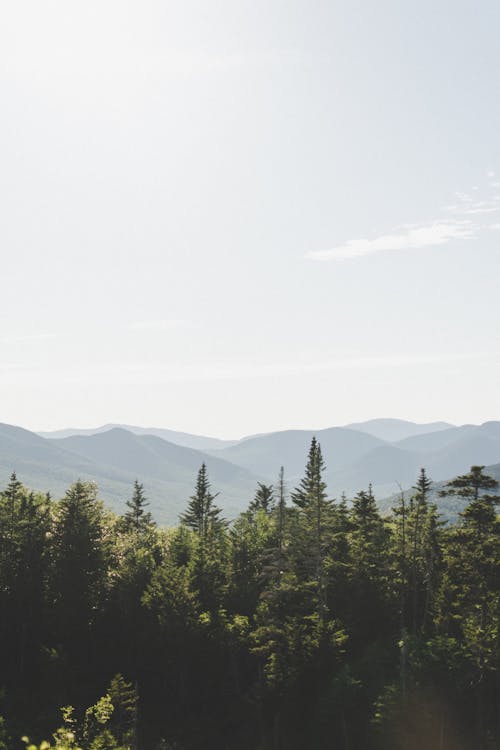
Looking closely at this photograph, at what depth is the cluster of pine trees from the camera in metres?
43.2

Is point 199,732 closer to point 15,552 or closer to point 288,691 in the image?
point 288,691

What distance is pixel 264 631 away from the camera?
50594 millimetres

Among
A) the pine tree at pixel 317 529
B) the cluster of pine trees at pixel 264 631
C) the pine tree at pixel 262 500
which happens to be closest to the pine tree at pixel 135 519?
the cluster of pine trees at pixel 264 631

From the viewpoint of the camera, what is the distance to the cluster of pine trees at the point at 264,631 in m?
43.2

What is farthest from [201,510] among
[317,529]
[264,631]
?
[264,631]

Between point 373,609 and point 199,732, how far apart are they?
21.5 m

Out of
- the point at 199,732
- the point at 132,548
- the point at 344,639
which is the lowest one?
the point at 199,732

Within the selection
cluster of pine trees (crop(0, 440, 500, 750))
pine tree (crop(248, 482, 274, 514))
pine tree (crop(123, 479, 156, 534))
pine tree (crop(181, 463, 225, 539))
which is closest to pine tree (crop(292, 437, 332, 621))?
cluster of pine trees (crop(0, 440, 500, 750))

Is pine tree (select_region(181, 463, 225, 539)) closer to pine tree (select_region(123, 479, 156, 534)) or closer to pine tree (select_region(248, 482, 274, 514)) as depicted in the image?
pine tree (select_region(123, 479, 156, 534))

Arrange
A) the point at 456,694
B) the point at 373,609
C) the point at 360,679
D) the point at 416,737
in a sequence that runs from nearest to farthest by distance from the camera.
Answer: the point at 416,737, the point at 456,694, the point at 360,679, the point at 373,609

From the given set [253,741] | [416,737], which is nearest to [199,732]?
[253,741]

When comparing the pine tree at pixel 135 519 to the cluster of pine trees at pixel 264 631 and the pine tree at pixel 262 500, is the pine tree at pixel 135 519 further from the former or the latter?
the pine tree at pixel 262 500

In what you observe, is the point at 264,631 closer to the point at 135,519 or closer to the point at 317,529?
the point at 317,529

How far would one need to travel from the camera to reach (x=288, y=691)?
167 ft
